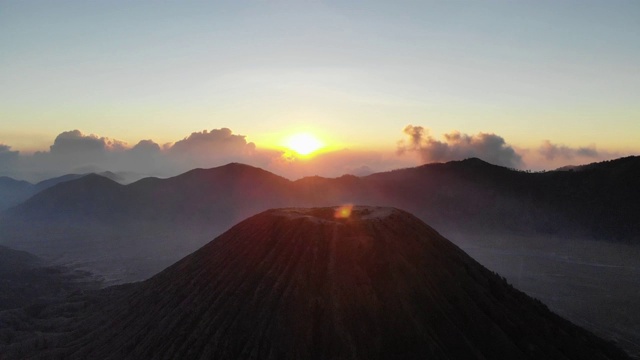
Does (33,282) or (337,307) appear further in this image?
(33,282)

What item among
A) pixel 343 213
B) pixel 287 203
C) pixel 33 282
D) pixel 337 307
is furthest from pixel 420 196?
pixel 337 307

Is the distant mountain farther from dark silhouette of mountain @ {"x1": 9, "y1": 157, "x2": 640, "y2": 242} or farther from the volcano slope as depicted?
the volcano slope

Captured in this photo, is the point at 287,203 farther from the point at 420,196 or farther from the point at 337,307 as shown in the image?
the point at 337,307

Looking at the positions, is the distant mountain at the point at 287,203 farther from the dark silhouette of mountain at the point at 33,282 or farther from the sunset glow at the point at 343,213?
the sunset glow at the point at 343,213

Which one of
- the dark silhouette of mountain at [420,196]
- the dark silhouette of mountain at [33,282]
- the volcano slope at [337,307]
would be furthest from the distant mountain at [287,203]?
the volcano slope at [337,307]

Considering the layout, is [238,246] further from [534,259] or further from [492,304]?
[534,259]

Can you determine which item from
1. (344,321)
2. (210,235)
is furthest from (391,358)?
(210,235)

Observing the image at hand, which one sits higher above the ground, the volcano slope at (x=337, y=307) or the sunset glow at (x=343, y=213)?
the sunset glow at (x=343, y=213)
